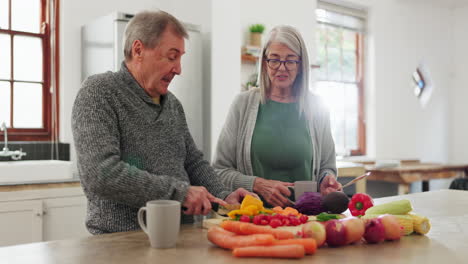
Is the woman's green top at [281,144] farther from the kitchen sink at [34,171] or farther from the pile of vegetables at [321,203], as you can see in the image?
the kitchen sink at [34,171]

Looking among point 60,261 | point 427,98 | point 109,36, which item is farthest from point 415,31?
point 60,261

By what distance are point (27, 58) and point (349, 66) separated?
3.59 m

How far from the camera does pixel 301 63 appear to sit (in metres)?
1.86

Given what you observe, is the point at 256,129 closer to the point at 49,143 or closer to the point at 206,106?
the point at 206,106

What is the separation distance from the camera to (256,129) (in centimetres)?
189

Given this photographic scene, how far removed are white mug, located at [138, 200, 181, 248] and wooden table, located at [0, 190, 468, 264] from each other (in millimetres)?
21

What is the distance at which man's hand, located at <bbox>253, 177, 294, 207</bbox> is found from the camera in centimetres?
165

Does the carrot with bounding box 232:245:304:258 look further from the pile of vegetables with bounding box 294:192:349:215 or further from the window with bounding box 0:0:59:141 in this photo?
the window with bounding box 0:0:59:141

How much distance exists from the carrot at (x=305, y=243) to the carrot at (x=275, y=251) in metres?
0.02

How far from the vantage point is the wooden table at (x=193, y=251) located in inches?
38.8

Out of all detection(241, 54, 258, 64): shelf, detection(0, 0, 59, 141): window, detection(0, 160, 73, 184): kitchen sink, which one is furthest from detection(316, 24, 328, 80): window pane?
detection(0, 160, 73, 184): kitchen sink

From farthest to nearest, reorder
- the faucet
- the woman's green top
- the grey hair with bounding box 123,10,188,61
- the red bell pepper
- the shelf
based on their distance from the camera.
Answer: the shelf
the faucet
the woman's green top
the red bell pepper
the grey hair with bounding box 123,10,188,61

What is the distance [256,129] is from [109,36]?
1.71 metres

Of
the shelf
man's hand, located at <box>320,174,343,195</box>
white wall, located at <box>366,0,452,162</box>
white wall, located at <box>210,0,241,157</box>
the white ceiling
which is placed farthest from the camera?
the white ceiling
